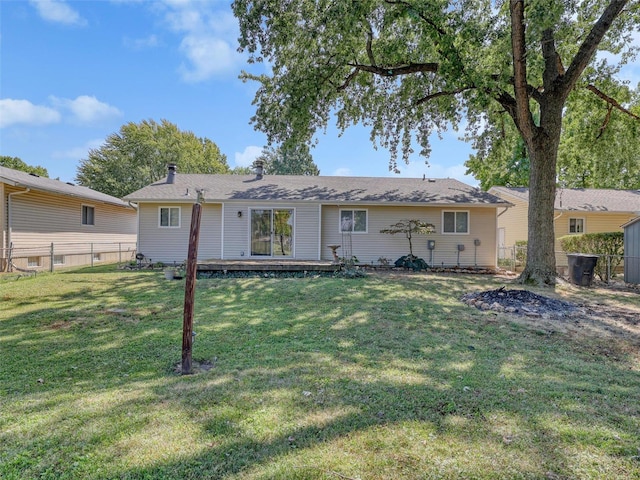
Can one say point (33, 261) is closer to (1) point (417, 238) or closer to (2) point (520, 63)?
(1) point (417, 238)

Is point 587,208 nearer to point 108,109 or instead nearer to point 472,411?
point 472,411

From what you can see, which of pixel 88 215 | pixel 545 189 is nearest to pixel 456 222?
pixel 545 189

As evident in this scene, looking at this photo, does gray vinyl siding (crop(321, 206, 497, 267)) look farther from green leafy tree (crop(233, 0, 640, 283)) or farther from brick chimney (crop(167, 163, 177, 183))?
brick chimney (crop(167, 163, 177, 183))

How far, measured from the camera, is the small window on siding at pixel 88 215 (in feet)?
51.7

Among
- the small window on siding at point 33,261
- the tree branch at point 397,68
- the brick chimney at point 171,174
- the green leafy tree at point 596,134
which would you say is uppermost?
the tree branch at point 397,68

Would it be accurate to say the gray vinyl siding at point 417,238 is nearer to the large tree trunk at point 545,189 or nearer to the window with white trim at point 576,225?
the large tree trunk at point 545,189

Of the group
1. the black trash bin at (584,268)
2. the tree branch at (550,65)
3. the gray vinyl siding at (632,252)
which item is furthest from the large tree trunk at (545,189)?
the gray vinyl siding at (632,252)

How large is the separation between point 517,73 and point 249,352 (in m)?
9.33

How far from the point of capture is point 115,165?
29969 millimetres

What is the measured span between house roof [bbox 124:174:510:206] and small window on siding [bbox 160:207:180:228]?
23.7 inches

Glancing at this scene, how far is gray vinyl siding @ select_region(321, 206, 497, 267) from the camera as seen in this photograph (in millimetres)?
13219

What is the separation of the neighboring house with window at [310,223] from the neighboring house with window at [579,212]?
→ 460 centimetres

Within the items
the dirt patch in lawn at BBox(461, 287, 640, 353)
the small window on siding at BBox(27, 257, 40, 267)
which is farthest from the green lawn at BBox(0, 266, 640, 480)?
the small window on siding at BBox(27, 257, 40, 267)

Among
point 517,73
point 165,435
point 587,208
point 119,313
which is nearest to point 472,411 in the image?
point 165,435
